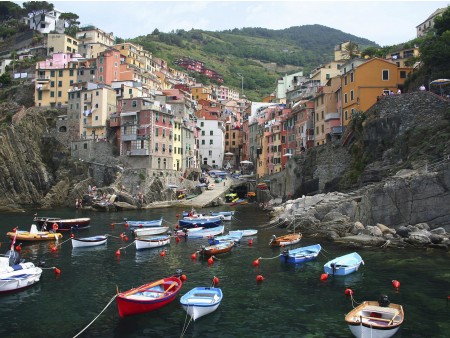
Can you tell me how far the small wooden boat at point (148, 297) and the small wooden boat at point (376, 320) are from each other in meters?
9.63

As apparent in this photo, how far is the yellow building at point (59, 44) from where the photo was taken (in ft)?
403

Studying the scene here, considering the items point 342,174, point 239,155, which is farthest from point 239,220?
point 239,155

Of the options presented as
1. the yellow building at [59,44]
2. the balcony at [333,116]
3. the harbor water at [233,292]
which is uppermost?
the yellow building at [59,44]

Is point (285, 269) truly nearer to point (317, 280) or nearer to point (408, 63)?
point (317, 280)

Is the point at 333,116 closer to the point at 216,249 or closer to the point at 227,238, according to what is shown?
the point at 227,238

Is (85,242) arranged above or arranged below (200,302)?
below

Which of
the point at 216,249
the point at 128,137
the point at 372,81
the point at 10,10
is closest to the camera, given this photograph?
the point at 216,249

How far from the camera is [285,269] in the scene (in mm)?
31281

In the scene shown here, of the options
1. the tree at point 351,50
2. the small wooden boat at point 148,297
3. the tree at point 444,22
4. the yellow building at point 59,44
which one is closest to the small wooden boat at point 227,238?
the small wooden boat at point 148,297

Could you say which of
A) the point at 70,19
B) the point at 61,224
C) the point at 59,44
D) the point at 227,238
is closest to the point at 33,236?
the point at 61,224

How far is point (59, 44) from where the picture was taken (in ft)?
404

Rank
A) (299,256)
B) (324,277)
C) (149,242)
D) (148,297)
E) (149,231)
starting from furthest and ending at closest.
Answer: (149,231)
(149,242)
(299,256)
(324,277)
(148,297)

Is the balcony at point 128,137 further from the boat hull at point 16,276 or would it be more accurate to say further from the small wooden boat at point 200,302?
the small wooden boat at point 200,302

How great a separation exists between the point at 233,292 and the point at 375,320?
9.30m
